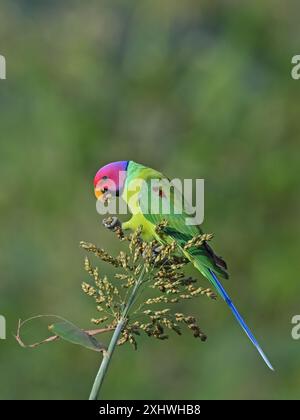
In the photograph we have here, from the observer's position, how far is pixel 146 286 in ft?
6.20

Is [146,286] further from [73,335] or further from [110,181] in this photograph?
[110,181]

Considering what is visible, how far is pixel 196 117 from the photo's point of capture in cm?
701

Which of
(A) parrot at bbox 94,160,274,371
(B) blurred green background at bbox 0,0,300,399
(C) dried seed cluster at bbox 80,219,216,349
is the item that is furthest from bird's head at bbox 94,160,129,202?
(B) blurred green background at bbox 0,0,300,399

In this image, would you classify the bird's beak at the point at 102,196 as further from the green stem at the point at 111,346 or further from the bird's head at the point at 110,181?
the green stem at the point at 111,346

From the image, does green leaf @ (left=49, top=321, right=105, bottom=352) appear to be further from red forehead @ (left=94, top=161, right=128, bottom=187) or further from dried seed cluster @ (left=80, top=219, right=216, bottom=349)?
red forehead @ (left=94, top=161, right=128, bottom=187)

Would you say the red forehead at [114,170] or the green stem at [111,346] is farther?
the red forehead at [114,170]

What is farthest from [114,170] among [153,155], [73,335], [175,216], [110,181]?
[153,155]

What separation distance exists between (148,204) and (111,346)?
129cm

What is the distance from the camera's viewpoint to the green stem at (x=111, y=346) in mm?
1534

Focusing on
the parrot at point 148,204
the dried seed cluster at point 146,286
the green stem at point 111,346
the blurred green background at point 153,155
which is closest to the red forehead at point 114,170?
the parrot at point 148,204

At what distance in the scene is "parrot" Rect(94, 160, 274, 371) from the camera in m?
2.65

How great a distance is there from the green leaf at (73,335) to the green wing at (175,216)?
0.85 metres
